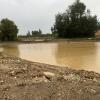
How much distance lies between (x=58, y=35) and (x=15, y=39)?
10.8 m

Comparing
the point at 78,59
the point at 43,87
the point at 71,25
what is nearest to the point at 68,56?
the point at 78,59

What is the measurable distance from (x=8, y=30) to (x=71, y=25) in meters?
15.2

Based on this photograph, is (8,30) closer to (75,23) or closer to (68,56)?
(75,23)

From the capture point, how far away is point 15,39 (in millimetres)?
66875

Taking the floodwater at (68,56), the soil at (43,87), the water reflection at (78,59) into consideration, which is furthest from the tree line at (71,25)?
the soil at (43,87)

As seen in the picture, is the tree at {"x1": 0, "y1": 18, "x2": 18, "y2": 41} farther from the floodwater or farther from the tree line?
the floodwater

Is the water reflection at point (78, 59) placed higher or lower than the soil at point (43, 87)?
lower

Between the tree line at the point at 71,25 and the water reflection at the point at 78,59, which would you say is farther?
the tree line at the point at 71,25

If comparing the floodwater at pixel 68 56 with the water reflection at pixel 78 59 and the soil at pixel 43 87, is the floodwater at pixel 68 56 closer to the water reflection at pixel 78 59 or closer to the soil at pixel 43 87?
the water reflection at pixel 78 59

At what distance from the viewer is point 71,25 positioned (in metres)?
63.5

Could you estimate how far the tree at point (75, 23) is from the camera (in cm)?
6284

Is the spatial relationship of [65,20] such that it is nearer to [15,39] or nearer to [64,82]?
[15,39]

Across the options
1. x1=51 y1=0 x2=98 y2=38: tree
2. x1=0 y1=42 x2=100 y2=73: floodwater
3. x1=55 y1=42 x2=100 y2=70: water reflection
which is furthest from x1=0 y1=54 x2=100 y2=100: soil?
x1=51 y1=0 x2=98 y2=38: tree

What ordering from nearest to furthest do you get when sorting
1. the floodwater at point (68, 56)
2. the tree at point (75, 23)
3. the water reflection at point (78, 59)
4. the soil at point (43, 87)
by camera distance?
the soil at point (43, 87) < the water reflection at point (78, 59) < the floodwater at point (68, 56) < the tree at point (75, 23)
